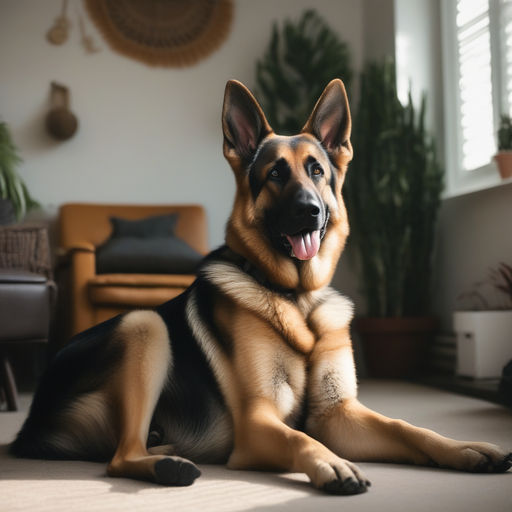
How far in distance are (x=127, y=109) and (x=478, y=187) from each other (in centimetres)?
269

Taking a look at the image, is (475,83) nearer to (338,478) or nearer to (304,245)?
(304,245)

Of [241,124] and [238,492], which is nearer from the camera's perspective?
[238,492]

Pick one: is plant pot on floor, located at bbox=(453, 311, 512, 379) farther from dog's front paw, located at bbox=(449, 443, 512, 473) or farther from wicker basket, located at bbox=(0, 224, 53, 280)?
wicker basket, located at bbox=(0, 224, 53, 280)

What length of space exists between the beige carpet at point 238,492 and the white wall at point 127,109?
3426 millimetres

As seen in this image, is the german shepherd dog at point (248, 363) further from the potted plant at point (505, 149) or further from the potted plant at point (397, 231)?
the potted plant at point (397, 231)

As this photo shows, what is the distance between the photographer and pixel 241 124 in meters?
1.80

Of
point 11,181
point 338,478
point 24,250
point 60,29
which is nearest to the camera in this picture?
point 338,478

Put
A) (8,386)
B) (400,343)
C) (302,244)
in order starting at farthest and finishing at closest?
(400,343) → (8,386) → (302,244)

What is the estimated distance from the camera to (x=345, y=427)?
5.11ft

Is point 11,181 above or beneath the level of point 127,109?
beneath

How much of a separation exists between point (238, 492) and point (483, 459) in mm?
546

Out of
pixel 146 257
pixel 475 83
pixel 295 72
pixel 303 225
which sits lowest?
pixel 146 257

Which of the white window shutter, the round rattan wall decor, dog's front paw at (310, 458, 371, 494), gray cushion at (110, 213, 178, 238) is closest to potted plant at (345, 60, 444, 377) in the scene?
the white window shutter

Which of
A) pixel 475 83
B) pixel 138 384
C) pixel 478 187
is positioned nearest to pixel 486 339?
pixel 478 187
